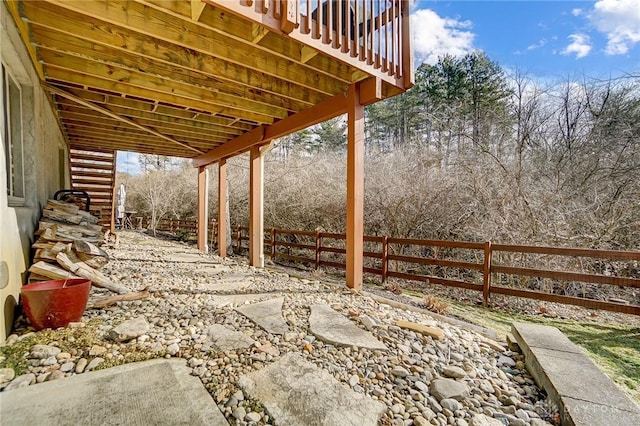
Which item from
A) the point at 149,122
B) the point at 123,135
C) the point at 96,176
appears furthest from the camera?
the point at 96,176

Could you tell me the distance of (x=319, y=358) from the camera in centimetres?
184

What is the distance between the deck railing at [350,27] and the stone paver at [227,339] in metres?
2.31

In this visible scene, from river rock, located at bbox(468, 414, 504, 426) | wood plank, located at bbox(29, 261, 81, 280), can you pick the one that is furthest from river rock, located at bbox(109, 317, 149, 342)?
river rock, located at bbox(468, 414, 504, 426)

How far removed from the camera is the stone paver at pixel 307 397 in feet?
4.29

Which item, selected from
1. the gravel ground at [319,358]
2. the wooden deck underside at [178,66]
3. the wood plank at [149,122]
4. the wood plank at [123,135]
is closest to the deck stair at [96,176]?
the wood plank at [123,135]

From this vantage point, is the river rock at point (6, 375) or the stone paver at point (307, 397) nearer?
the stone paver at point (307, 397)

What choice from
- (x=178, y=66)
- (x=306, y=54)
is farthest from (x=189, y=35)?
(x=306, y=54)

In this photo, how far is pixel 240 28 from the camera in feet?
8.45

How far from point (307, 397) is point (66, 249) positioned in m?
2.49

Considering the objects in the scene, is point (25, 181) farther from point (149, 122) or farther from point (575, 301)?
point (575, 301)

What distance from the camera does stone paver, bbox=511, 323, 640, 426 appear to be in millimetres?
1335

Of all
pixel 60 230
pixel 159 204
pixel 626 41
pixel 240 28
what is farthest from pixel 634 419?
pixel 159 204

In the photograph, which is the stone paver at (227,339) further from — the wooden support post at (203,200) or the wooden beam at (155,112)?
the wooden support post at (203,200)

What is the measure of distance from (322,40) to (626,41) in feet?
18.8
